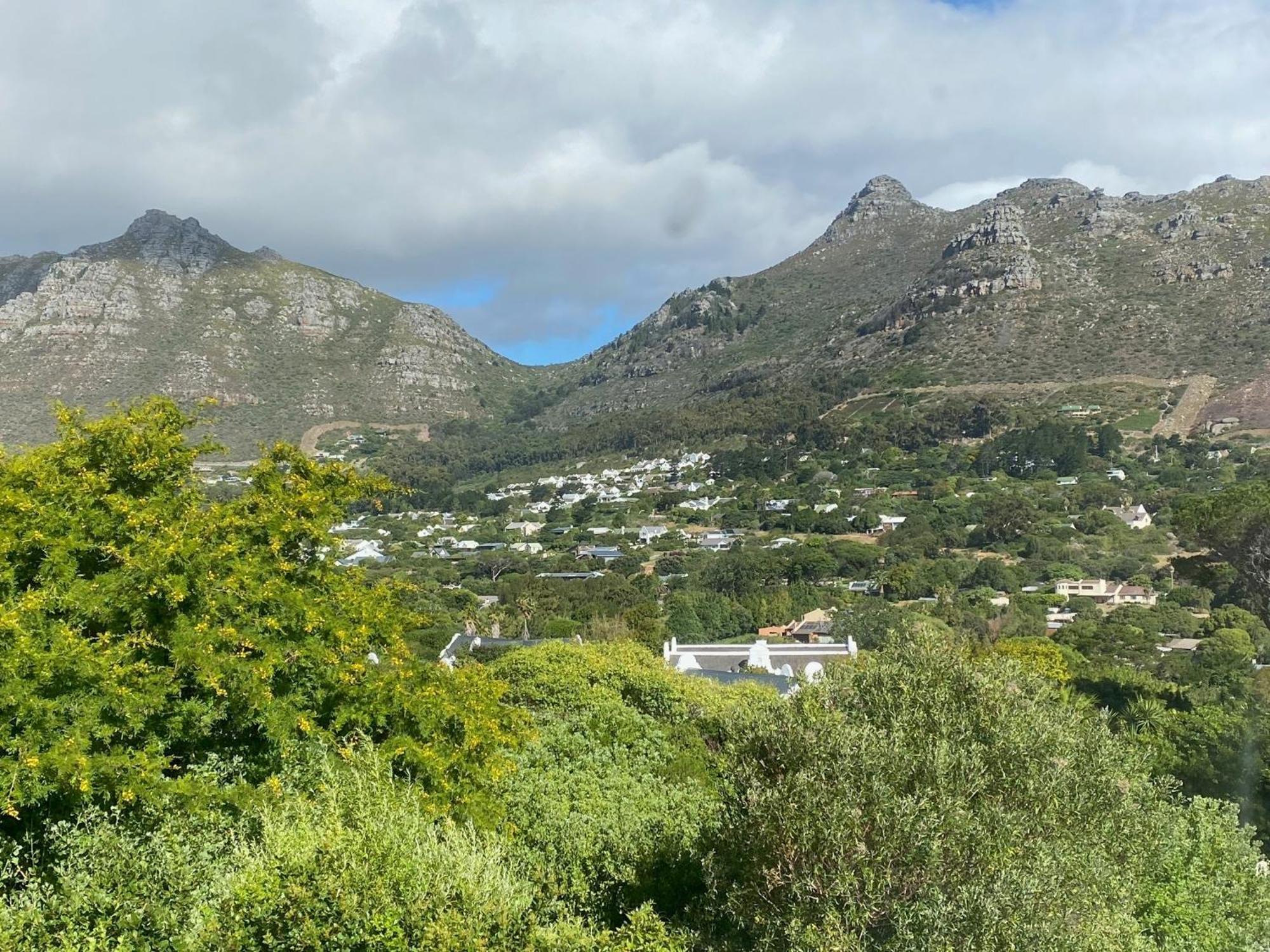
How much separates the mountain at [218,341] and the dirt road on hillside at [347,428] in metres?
1.24

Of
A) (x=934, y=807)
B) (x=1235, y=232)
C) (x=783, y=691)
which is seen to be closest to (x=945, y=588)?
(x=783, y=691)

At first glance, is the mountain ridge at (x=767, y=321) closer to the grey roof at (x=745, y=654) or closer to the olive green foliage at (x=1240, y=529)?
the grey roof at (x=745, y=654)

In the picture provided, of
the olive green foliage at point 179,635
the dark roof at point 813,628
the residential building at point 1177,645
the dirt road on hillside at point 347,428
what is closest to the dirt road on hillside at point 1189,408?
the residential building at point 1177,645

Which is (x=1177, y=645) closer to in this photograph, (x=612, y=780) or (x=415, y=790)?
(x=612, y=780)

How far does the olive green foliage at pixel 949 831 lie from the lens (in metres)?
6.97

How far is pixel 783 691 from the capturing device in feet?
90.0

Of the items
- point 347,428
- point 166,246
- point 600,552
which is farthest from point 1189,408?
point 166,246

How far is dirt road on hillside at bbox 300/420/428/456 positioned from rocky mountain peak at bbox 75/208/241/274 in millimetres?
41430

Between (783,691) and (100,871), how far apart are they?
22.5 m

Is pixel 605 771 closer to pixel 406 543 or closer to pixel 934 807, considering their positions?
pixel 934 807

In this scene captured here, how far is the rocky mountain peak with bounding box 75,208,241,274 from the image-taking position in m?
127

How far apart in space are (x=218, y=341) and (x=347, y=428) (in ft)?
77.9

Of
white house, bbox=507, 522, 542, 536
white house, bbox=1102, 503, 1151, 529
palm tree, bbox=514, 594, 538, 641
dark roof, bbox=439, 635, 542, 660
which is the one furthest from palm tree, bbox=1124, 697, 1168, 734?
white house, bbox=507, 522, 542, 536

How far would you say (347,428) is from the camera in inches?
4395
